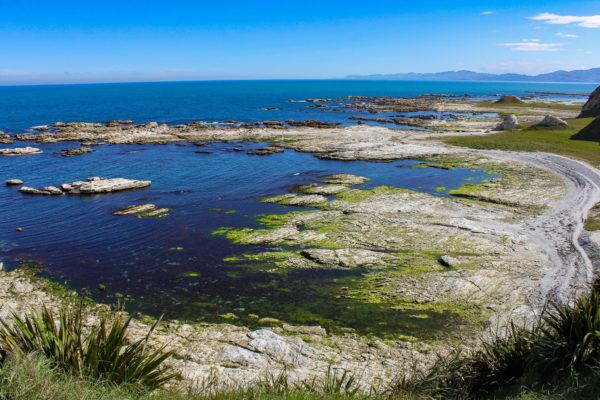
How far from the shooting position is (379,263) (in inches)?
1035

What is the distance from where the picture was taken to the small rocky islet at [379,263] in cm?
1761

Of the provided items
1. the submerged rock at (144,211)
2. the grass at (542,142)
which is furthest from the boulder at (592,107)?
the submerged rock at (144,211)

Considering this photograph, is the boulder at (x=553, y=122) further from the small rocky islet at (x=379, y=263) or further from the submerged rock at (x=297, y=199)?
the submerged rock at (x=297, y=199)

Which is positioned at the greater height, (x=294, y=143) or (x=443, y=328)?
(x=294, y=143)

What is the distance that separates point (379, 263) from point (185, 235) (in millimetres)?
15085

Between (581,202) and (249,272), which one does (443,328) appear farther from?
(581,202)

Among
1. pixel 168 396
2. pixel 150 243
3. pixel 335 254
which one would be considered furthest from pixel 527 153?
pixel 168 396

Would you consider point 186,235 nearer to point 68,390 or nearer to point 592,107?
point 68,390

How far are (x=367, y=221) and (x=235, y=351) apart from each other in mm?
18542

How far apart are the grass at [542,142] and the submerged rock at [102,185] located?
49.5 metres

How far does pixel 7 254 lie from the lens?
28.4 meters

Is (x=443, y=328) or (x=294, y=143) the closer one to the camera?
(x=443, y=328)

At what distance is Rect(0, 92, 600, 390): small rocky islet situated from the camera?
1761 cm

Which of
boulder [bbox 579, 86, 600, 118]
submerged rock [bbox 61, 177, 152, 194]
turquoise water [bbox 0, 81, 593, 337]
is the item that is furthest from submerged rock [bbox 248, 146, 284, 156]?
boulder [bbox 579, 86, 600, 118]
